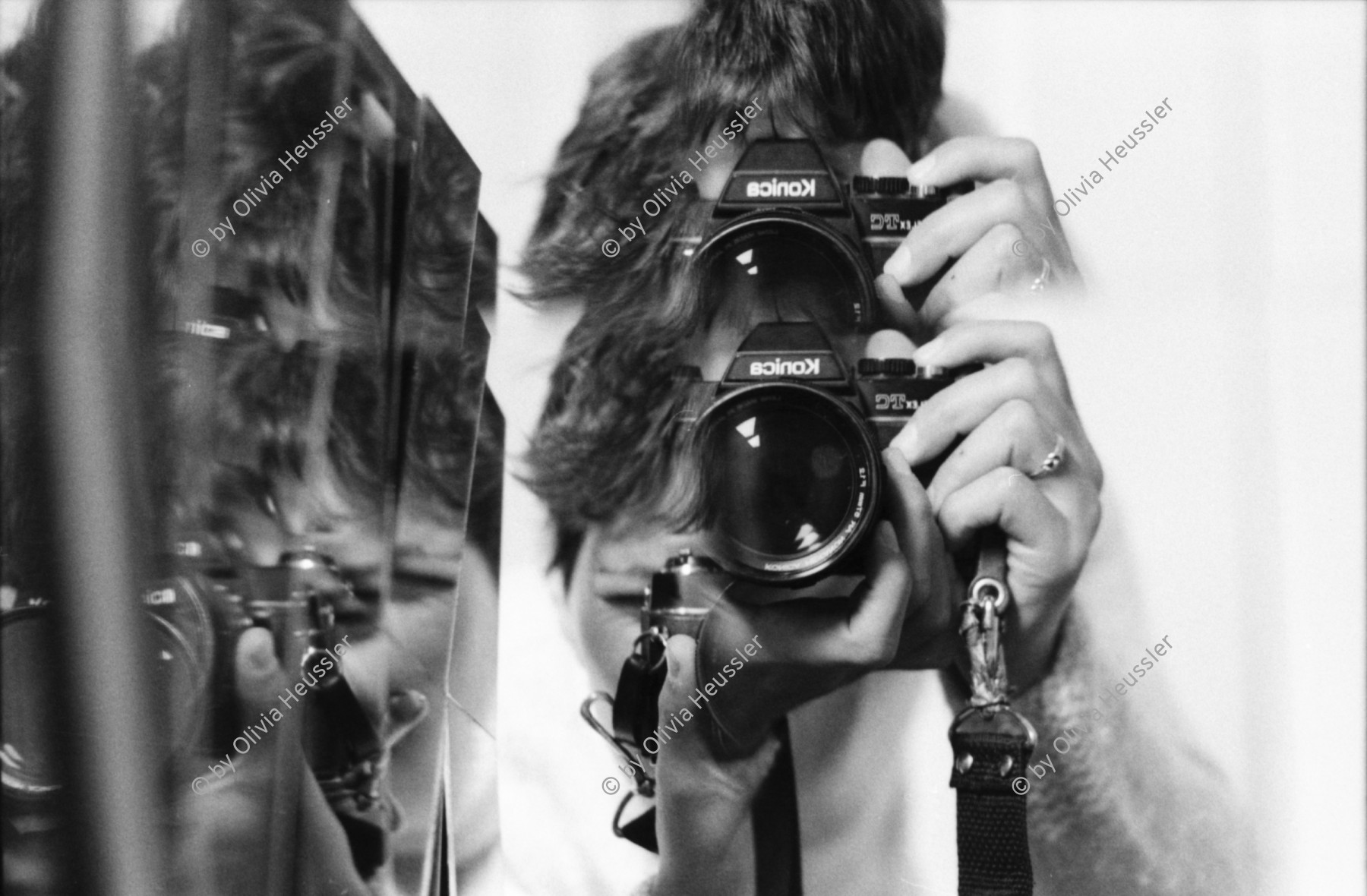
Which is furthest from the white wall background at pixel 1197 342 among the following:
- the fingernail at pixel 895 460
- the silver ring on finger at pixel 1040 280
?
the fingernail at pixel 895 460

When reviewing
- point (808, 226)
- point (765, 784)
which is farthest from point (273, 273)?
point (765, 784)

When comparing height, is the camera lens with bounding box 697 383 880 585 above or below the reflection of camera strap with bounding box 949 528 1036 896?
above

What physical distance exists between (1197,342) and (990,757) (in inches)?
11.5

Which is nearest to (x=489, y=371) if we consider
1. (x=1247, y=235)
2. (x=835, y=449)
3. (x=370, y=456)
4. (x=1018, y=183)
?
(x=370, y=456)

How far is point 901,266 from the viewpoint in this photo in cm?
75

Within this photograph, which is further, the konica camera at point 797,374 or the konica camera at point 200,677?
the konica camera at point 200,677

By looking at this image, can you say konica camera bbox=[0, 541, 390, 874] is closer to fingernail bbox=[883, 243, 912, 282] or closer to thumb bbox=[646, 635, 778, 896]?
thumb bbox=[646, 635, 778, 896]

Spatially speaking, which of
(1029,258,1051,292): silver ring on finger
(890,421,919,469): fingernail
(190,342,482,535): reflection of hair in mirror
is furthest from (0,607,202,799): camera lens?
(1029,258,1051,292): silver ring on finger

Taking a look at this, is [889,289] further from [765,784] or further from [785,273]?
[765,784]

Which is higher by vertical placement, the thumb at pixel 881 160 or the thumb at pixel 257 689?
the thumb at pixel 881 160

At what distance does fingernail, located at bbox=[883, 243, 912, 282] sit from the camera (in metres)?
0.75

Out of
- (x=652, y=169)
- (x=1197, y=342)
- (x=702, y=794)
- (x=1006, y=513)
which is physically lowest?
(x=702, y=794)

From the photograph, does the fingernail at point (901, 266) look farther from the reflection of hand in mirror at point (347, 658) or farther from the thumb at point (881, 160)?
the reflection of hand in mirror at point (347, 658)

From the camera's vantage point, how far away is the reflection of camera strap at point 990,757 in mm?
703
